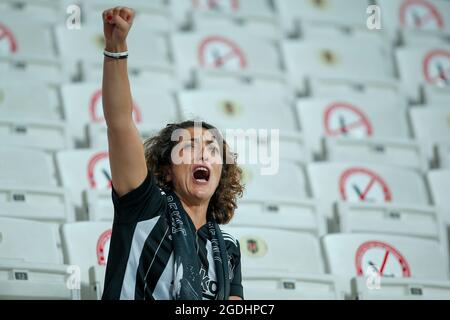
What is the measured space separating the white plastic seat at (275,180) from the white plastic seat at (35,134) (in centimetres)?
64

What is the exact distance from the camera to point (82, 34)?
4.02 meters

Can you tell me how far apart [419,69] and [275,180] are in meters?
1.44

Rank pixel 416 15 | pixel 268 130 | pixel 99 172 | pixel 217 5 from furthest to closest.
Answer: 1. pixel 416 15
2. pixel 217 5
3. pixel 268 130
4. pixel 99 172

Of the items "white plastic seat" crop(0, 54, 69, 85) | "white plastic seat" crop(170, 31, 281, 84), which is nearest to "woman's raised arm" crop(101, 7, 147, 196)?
"white plastic seat" crop(0, 54, 69, 85)

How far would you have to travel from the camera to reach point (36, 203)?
2906 mm

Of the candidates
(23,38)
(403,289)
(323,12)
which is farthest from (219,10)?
(403,289)

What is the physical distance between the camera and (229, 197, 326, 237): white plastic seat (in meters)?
3.15

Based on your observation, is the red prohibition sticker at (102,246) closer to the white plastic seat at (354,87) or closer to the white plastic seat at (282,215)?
the white plastic seat at (282,215)

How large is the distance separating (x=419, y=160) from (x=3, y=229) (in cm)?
187

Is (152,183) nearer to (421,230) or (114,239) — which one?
(114,239)

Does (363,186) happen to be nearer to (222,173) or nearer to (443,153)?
(443,153)

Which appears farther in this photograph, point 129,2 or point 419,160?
point 129,2

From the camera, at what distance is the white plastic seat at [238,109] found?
12.0 ft
